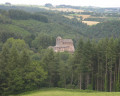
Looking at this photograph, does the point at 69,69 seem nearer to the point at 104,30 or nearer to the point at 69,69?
the point at 69,69

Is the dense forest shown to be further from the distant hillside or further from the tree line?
the distant hillside

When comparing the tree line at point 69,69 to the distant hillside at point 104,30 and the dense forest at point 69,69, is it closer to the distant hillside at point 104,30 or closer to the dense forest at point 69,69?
the dense forest at point 69,69

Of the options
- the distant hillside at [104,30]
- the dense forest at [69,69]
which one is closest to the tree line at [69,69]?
the dense forest at [69,69]

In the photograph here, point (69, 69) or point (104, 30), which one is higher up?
point (69, 69)

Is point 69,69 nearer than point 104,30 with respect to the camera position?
Yes

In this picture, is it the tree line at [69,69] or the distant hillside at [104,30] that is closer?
the tree line at [69,69]

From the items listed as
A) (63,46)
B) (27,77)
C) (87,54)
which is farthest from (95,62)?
(63,46)

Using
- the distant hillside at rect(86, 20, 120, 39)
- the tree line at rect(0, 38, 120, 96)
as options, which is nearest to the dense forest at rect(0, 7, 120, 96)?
the tree line at rect(0, 38, 120, 96)

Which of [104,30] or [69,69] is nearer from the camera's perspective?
[69,69]

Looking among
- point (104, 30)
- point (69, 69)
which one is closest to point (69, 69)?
point (69, 69)

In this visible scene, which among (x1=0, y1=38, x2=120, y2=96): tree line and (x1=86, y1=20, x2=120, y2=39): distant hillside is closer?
(x1=0, y1=38, x2=120, y2=96): tree line

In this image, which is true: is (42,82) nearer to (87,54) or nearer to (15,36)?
(87,54)

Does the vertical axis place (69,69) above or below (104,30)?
above

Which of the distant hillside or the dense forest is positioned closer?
the dense forest
